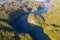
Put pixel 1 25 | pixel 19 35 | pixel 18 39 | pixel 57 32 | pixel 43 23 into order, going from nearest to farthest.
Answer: pixel 18 39
pixel 19 35
pixel 57 32
pixel 1 25
pixel 43 23

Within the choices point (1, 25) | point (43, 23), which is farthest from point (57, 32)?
point (1, 25)

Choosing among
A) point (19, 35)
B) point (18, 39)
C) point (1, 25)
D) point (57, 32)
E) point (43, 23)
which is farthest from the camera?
point (43, 23)

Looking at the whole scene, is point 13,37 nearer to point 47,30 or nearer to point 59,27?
point 47,30

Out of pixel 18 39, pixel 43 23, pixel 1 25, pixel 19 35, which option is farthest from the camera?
pixel 43 23

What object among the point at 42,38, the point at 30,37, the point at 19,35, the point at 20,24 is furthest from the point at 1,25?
the point at 42,38

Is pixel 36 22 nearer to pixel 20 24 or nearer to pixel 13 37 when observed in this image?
pixel 20 24

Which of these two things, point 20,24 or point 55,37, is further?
point 20,24

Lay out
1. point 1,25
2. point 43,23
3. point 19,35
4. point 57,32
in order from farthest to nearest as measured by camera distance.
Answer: point 43,23 < point 1,25 < point 57,32 < point 19,35

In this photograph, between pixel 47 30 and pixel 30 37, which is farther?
pixel 47 30

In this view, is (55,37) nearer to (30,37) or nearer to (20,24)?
(30,37)
